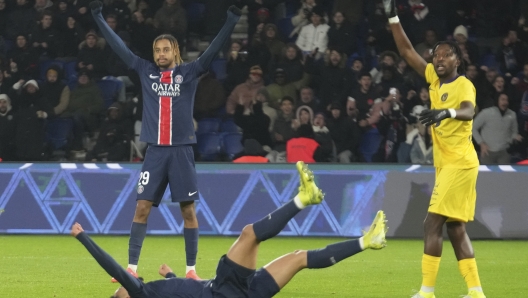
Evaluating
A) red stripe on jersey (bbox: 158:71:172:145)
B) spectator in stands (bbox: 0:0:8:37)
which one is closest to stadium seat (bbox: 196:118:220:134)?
spectator in stands (bbox: 0:0:8:37)

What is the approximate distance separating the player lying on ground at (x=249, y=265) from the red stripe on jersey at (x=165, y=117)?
216 cm

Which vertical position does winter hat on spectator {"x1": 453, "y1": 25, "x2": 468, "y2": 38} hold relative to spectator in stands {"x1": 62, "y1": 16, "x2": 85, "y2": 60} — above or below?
above

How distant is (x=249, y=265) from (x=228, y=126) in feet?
30.1

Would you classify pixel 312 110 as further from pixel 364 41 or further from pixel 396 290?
pixel 396 290

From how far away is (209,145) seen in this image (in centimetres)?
1495

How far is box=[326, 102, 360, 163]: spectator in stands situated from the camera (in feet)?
47.2

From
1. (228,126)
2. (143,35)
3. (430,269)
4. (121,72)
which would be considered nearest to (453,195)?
(430,269)

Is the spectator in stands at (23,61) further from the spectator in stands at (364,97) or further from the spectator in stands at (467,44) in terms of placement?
the spectator in stands at (467,44)

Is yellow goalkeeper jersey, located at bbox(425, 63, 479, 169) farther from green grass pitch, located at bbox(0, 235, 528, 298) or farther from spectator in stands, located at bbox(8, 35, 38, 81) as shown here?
spectator in stands, located at bbox(8, 35, 38, 81)

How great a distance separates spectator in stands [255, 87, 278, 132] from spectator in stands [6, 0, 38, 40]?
15.4ft

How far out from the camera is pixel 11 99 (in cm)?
1552

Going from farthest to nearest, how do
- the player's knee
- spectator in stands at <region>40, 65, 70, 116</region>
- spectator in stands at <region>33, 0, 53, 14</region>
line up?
1. spectator in stands at <region>33, 0, 53, 14</region>
2. spectator in stands at <region>40, 65, 70, 116</region>
3. the player's knee

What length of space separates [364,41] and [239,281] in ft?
35.8

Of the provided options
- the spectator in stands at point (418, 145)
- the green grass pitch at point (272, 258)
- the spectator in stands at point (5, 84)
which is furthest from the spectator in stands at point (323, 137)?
the spectator in stands at point (5, 84)
